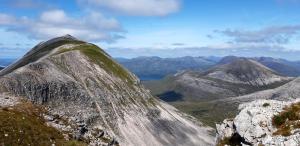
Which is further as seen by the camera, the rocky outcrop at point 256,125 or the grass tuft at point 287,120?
the rocky outcrop at point 256,125

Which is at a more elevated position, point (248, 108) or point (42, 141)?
point (248, 108)

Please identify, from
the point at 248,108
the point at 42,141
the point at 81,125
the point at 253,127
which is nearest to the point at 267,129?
the point at 253,127

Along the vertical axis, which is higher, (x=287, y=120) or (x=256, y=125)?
(x=287, y=120)

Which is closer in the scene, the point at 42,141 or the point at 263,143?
the point at 263,143

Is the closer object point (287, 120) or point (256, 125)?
point (287, 120)

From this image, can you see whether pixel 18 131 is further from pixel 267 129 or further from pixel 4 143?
pixel 267 129

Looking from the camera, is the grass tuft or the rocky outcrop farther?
the rocky outcrop

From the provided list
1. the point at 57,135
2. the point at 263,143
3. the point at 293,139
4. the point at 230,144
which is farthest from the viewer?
the point at 57,135

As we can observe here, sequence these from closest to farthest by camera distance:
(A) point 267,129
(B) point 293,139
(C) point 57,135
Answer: (B) point 293,139 → (A) point 267,129 → (C) point 57,135
